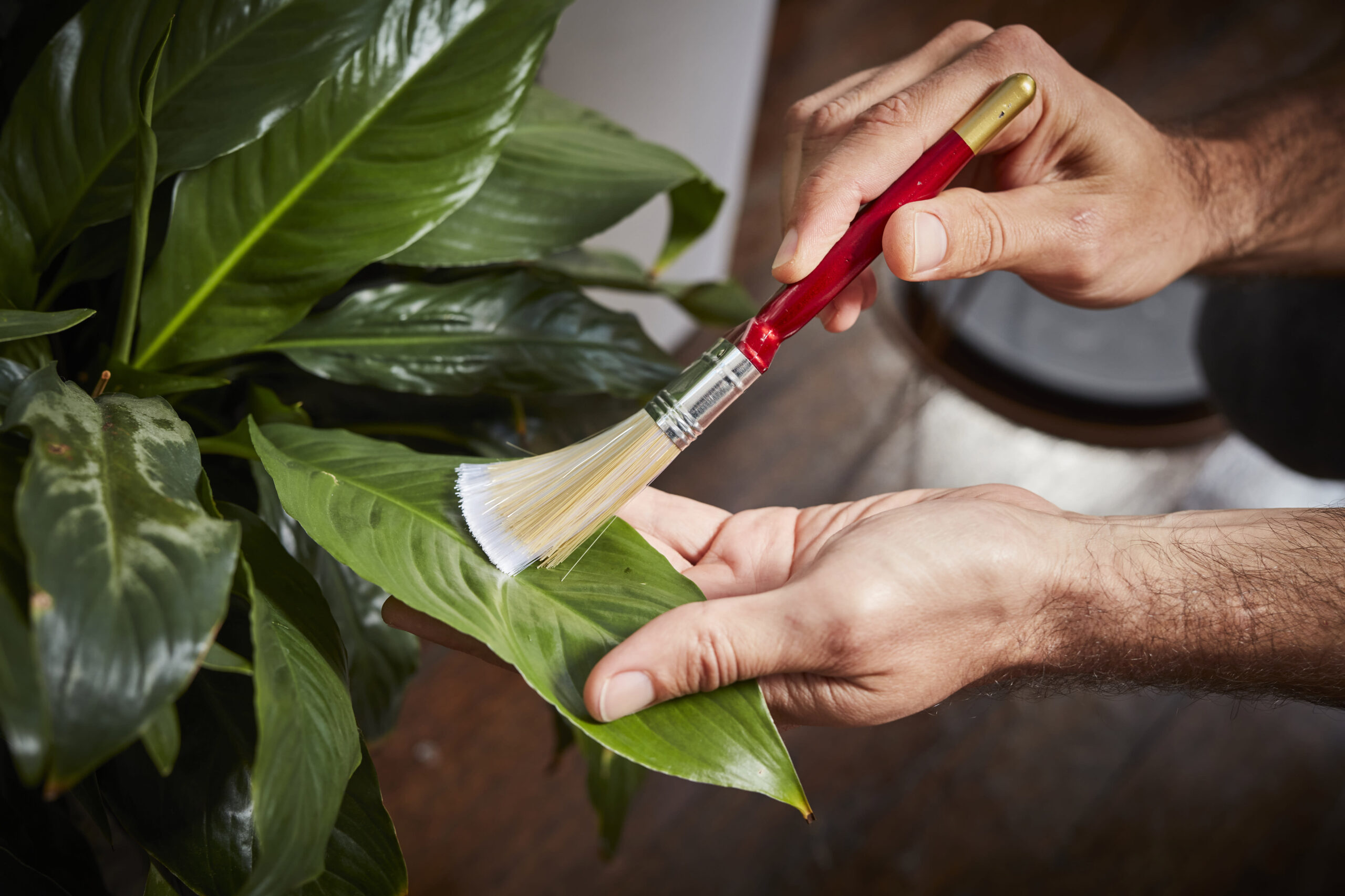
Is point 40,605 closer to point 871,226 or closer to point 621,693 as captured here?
point 621,693

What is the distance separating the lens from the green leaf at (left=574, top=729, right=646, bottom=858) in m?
0.79

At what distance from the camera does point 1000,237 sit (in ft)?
2.02

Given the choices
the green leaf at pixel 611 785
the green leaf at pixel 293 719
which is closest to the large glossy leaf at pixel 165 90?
the green leaf at pixel 293 719

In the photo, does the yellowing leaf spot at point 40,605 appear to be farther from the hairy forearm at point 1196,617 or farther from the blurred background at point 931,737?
the blurred background at point 931,737

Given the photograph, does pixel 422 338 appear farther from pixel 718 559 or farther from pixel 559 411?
pixel 718 559

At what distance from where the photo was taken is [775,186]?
1814mm

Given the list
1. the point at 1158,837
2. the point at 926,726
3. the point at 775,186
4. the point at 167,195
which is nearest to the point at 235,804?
the point at 167,195

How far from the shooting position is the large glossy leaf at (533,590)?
451mm

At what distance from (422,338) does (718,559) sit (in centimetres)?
27

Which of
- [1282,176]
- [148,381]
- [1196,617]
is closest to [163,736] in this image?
[148,381]

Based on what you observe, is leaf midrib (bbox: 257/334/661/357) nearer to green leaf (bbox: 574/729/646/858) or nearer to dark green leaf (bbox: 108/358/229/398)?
dark green leaf (bbox: 108/358/229/398)

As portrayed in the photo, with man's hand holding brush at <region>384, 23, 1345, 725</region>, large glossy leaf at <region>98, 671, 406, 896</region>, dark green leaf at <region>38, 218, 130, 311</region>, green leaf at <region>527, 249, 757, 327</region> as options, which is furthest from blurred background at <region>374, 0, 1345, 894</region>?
large glossy leaf at <region>98, 671, 406, 896</region>

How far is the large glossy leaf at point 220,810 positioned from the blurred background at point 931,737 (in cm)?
71

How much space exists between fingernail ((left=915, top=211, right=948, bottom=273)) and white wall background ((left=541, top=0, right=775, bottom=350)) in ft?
1.78
